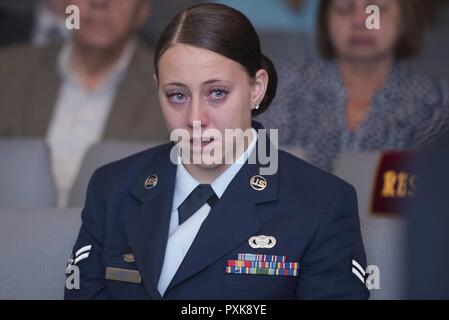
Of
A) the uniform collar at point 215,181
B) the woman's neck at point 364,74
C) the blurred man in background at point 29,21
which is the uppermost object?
the blurred man in background at point 29,21

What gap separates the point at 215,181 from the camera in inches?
61.9

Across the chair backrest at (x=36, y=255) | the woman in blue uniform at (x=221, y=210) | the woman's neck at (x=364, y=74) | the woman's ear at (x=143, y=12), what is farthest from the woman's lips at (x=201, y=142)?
the woman's ear at (x=143, y=12)

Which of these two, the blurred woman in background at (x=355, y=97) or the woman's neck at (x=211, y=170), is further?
the blurred woman in background at (x=355, y=97)

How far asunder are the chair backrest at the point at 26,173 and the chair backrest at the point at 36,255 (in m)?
0.52

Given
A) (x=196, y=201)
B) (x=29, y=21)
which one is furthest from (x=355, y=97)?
(x=29, y=21)

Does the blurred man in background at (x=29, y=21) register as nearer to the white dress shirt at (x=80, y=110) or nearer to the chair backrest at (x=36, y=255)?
the white dress shirt at (x=80, y=110)

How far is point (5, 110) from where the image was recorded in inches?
116

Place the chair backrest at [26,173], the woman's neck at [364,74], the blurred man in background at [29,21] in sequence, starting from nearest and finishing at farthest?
the chair backrest at [26,173]
the woman's neck at [364,74]
the blurred man in background at [29,21]

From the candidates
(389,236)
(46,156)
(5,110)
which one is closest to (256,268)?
(389,236)

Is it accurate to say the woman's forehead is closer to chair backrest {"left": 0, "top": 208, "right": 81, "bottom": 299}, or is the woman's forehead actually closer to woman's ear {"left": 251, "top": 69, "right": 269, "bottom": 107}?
woman's ear {"left": 251, "top": 69, "right": 269, "bottom": 107}

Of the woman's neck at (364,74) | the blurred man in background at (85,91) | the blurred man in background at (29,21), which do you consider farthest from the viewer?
the blurred man in background at (29,21)

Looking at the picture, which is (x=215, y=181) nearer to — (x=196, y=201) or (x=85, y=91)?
(x=196, y=201)

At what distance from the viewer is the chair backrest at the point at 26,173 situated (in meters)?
2.27
